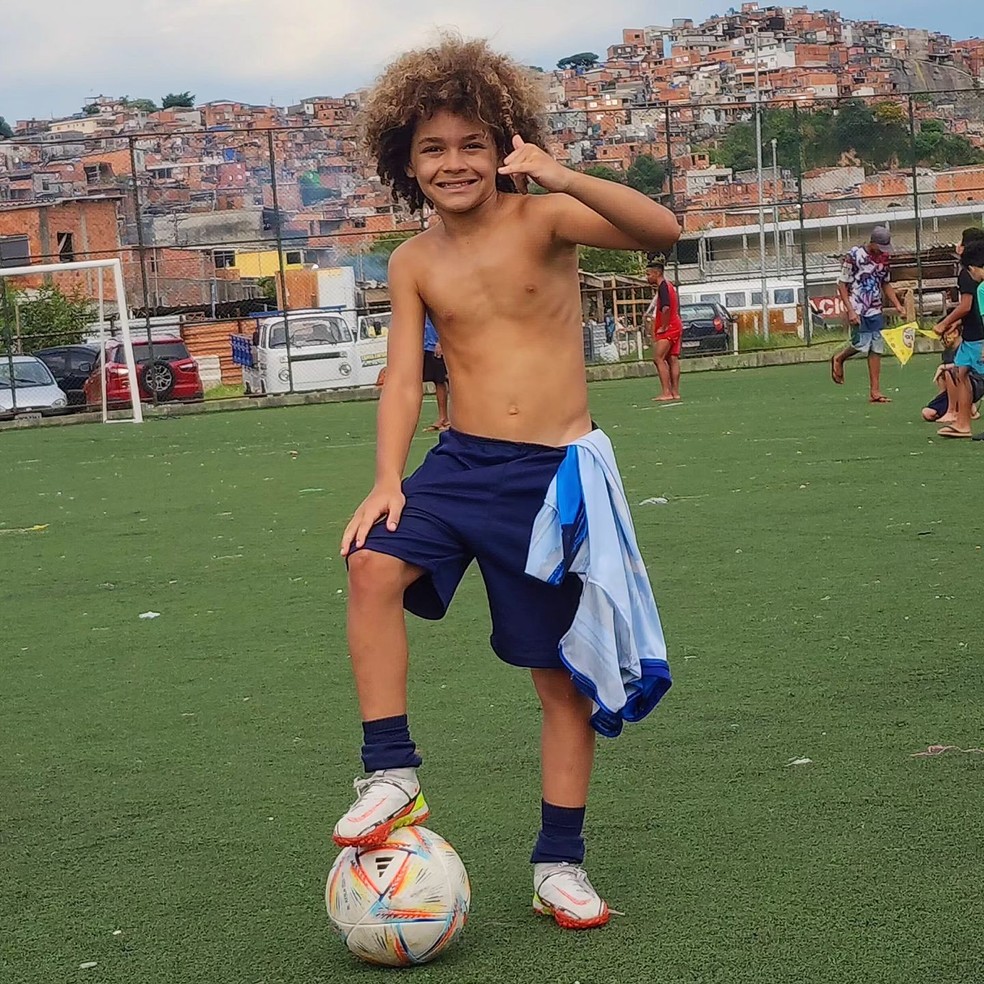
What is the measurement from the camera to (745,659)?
6.00 m

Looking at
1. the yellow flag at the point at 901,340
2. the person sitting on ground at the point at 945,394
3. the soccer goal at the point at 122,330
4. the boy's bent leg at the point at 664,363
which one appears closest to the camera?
the person sitting on ground at the point at 945,394

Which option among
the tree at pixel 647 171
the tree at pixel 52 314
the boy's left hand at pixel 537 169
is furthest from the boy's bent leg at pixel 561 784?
the tree at pixel 647 171

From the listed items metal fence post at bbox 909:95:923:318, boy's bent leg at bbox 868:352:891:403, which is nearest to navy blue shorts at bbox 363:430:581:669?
boy's bent leg at bbox 868:352:891:403

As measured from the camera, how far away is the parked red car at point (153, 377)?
25922 millimetres

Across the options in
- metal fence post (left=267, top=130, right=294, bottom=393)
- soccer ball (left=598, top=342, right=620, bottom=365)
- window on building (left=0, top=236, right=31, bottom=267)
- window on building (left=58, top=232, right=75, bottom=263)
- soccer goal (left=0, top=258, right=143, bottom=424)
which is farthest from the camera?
soccer ball (left=598, top=342, right=620, bottom=365)

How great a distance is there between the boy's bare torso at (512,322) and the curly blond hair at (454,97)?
0.51ft

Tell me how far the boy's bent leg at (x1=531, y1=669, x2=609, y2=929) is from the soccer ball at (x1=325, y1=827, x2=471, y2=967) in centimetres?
19

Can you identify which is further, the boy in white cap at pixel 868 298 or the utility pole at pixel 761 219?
the utility pole at pixel 761 219

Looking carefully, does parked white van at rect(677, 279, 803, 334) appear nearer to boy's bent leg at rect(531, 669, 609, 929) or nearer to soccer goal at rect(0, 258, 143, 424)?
soccer goal at rect(0, 258, 143, 424)

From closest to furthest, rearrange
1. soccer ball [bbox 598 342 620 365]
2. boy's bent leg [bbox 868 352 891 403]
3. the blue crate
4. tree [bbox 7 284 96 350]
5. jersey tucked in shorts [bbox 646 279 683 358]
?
boy's bent leg [bbox 868 352 891 403]
jersey tucked in shorts [bbox 646 279 683 358]
tree [bbox 7 284 96 350]
soccer ball [bbox 598 342 620 365]
the blue crate

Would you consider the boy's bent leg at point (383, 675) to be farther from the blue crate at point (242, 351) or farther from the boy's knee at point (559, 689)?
the blue crate at point (242, 351)

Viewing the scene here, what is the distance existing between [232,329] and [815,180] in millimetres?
9734

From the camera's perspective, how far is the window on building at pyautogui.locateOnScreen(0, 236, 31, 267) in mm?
27797

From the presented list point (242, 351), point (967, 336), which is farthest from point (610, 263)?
point (967, 336)
